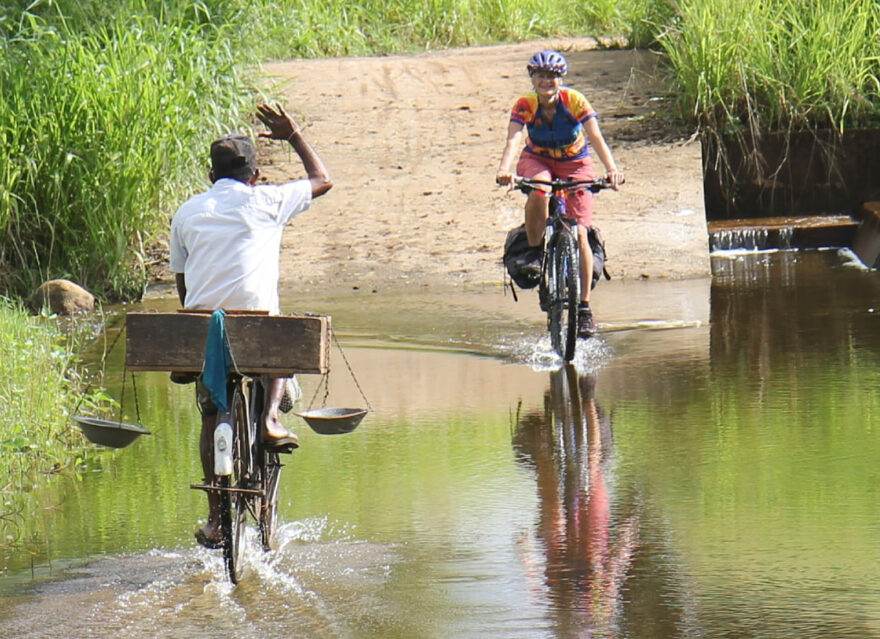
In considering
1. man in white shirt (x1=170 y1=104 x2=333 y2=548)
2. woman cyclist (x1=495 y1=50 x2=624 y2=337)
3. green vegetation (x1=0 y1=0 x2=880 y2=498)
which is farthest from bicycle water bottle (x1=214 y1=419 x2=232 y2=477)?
woman cyclist (x1=495 y1=50 x2=624 y2=337)

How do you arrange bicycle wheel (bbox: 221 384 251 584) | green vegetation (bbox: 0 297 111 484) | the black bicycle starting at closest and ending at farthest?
the black bicycle, bicycle wheel (bbox: 221 384 251 584), green vegetation (bbox: 0 297 111 484)

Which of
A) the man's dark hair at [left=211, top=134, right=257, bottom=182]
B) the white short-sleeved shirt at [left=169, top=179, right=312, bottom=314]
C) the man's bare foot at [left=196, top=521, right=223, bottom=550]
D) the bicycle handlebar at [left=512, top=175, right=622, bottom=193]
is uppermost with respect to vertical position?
the man's dark hair at [left=211, top=134, right=257, bottom=182]

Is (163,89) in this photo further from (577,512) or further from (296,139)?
(577,512)

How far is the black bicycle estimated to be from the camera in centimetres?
557

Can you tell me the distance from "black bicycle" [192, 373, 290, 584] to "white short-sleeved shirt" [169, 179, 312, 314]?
353 millimetres

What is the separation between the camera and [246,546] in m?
6.28

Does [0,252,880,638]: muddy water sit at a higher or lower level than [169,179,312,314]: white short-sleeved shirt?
lower

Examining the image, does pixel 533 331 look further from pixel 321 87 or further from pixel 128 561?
pixel 321 87

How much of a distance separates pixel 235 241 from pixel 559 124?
4586 mm

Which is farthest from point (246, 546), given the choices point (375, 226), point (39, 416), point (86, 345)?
point (375, 226)

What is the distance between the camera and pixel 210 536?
5.80 m

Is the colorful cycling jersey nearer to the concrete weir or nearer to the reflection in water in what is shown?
the reflection in water

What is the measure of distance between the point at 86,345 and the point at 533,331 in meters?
3.26

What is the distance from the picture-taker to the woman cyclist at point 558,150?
9984 millimetres
